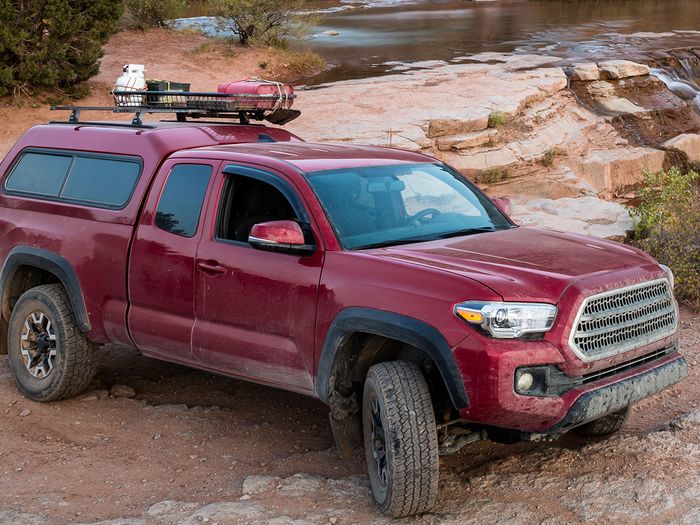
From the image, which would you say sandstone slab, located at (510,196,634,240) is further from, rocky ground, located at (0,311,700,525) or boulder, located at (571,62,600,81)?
boulder, located at (571,62,600,81)

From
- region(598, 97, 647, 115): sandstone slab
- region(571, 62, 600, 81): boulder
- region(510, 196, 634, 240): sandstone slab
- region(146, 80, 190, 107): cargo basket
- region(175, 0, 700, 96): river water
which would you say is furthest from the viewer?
region(175, 0, 700, 96): river water

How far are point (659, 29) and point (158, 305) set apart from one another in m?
22.9

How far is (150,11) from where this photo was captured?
2252 centimetres

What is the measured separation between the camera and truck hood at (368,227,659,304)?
4297mm

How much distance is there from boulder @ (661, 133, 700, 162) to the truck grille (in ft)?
38.9

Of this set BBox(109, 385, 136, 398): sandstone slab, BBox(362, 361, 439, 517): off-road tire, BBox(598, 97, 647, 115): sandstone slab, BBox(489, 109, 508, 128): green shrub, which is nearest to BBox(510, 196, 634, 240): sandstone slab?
BBox(489, 109, 508, 128): green shrub

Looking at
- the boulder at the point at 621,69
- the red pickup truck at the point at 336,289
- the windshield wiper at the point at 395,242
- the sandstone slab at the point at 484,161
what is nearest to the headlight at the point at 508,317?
the red pickup truck at the point at 336,289

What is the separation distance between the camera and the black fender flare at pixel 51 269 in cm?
605

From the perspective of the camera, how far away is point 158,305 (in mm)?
5605

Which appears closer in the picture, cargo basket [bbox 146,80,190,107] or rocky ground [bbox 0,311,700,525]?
rocky ground [bbox 0,311,700,525]

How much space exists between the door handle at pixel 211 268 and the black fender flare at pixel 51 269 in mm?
1106

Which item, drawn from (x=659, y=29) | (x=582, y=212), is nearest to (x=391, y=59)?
(x=659, y=29)

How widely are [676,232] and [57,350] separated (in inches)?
231

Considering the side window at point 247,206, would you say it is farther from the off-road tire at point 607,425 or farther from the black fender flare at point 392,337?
the off-road tire at point 607,425
